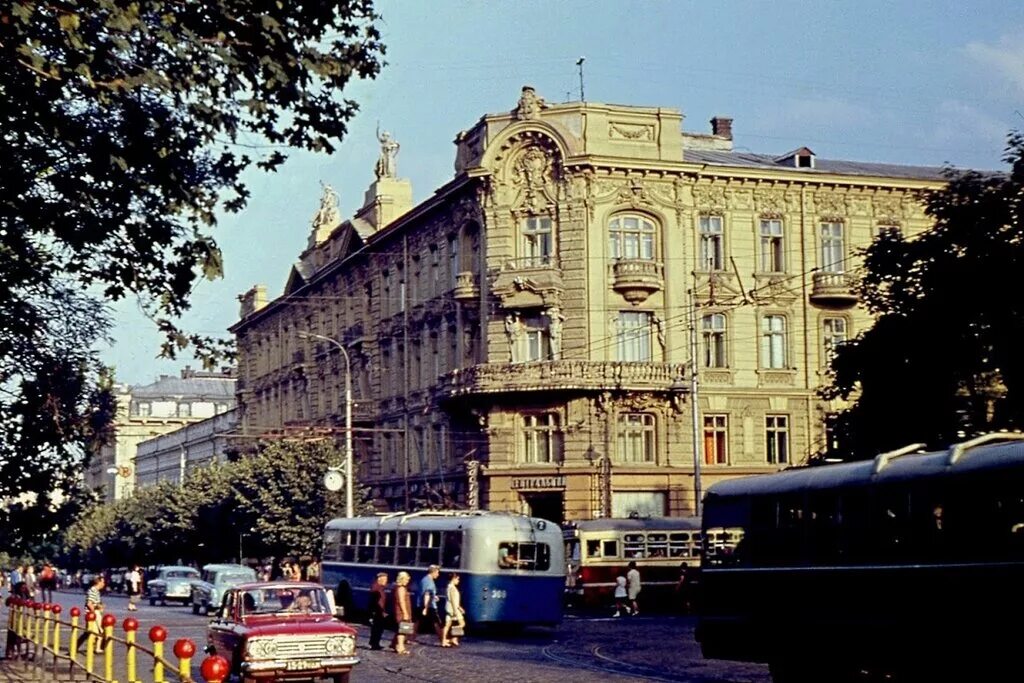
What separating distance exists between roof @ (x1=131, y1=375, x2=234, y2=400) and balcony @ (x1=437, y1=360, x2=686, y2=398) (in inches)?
→ 4239

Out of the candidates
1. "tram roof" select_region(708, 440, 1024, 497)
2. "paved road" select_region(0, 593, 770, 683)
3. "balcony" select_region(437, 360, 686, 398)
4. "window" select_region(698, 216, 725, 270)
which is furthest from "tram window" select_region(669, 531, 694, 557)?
"tram roof" select_region(708, 440, 1024, 497)

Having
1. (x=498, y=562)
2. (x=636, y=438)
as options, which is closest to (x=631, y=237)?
(x=636, y=438)

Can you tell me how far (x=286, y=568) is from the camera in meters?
54.8

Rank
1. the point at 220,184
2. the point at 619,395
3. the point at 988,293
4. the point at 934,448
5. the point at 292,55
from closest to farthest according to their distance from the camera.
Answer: the point at 292,55
the point at 220,184
the point at 934,448
the point at 988,293
the point at 619,395

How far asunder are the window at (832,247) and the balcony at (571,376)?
25.3ft

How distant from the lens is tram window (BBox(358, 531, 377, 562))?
40.3m

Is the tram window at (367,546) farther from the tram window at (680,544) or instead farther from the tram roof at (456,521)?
the tram window at (680,544)

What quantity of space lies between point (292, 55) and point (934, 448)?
10069mm

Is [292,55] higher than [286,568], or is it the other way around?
[292,55]

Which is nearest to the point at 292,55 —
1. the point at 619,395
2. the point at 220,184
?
the point at 220,184

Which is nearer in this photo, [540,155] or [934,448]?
[934,448]

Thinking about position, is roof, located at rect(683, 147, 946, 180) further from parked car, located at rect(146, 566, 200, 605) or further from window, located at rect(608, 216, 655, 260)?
parked car, located at rect(146, 566, 200, 605)

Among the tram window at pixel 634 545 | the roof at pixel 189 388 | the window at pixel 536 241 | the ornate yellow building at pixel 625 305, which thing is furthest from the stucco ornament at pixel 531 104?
the roof at pixel 189 388

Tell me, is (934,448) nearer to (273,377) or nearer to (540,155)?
(540,155)
